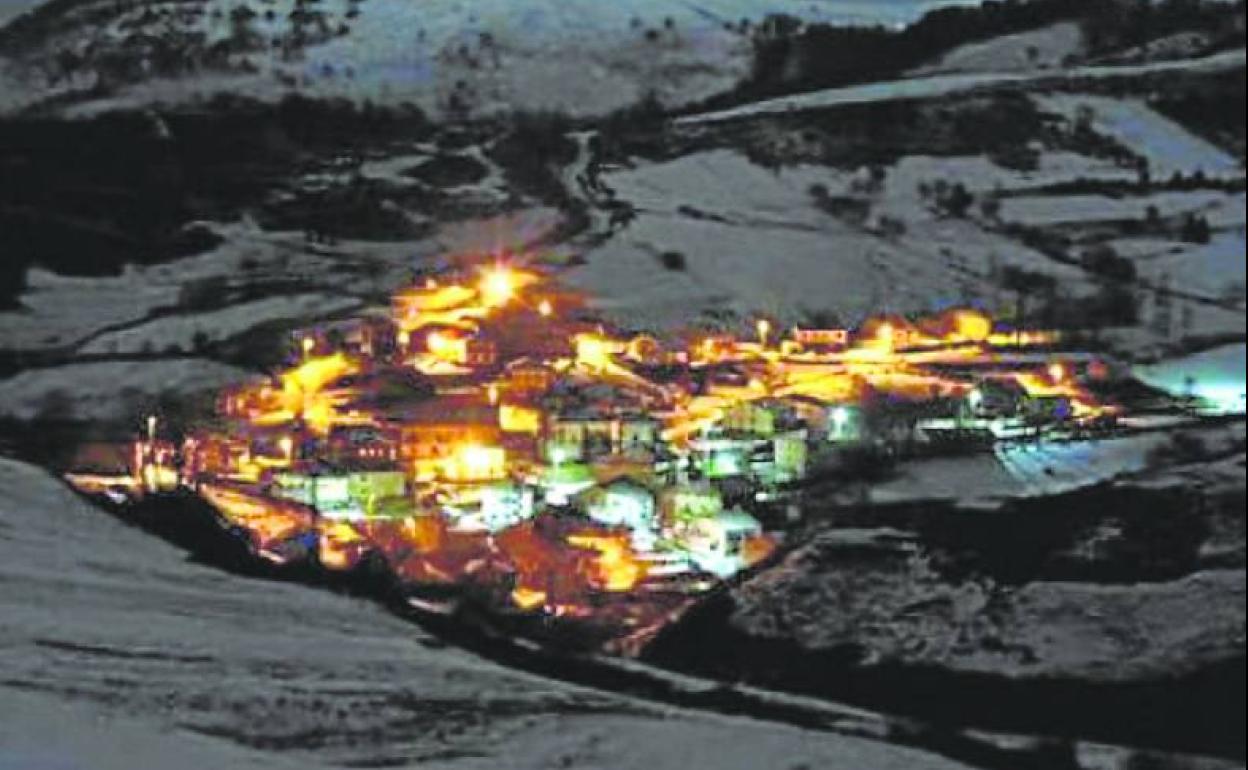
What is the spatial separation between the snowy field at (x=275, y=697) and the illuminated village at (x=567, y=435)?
0.26 ft

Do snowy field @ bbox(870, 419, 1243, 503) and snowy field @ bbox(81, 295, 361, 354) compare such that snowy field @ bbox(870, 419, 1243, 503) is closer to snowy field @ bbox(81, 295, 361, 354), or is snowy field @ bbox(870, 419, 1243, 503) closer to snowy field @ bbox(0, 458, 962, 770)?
snowy field @ bbox(0, 458, 962, 770)

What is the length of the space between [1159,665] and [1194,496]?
25cm

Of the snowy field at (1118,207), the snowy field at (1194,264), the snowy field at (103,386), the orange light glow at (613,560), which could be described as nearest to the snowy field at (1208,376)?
the snowy field at (1194,264)

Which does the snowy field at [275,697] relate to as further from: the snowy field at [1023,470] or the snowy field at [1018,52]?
the snowy field at [1018,52]

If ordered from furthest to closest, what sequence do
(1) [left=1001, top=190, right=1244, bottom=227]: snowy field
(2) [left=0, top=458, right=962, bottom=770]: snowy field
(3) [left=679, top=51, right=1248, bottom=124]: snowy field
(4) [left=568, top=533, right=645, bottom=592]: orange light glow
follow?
1. (3) [left=679, top=51, right=1248, bottom=124]: snowy field
2. (1) [left=1001, top=190, right=1244, bottom=227]: snowy field
3. (4) [left=568, top=533, right=645, bottom=592]: orange light glow
4. (2) [left=0, top=458, right=962, bottom=770]: snowy field

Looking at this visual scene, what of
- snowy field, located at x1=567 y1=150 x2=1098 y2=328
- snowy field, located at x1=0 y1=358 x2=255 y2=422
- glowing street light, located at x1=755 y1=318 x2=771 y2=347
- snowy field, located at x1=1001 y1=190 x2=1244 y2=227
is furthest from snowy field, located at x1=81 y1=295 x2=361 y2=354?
snowy field, located at x1=1001 y1=190 x2=1244 y2=227

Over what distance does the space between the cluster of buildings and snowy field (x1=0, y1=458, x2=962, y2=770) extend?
9 centimetres

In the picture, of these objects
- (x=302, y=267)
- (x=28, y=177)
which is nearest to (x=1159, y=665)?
(x=302, y=267)

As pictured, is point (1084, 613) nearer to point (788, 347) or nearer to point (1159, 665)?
point (1159, 665)

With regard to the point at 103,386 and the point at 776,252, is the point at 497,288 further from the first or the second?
the point at 103,386

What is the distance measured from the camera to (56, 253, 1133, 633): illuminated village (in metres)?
2.15

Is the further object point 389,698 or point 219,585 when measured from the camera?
point 219,585

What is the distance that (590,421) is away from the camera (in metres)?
2.24

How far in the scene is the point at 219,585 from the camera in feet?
7.18
